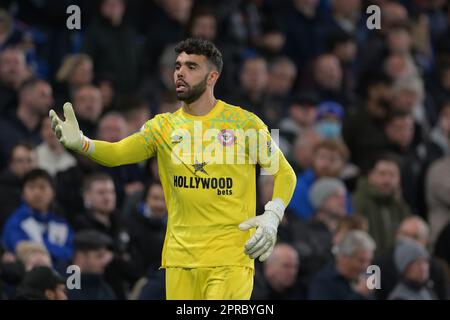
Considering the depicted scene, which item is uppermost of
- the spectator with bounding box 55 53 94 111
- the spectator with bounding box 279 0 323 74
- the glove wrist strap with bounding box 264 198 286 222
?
the spectator with bounding box 279 0 323 74

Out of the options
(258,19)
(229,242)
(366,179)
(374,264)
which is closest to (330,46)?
(258,19)

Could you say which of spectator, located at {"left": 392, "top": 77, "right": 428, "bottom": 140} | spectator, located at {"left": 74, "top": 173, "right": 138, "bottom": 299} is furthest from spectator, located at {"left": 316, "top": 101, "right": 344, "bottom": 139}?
spectator, located at {"left": 74, "top": 173, "right": 138, "bottom": 299}

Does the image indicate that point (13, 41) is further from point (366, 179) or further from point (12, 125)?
point (366, 179)

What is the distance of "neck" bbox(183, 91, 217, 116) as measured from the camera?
10.7 m

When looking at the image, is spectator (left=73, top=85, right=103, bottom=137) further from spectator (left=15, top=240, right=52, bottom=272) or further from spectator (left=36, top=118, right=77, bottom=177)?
spectator (left=15, top=240, right=52, bottom=272)

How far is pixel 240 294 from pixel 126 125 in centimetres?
579

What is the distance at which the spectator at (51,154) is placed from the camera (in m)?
15.3

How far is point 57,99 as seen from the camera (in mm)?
16312

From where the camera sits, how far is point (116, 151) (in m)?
10.6

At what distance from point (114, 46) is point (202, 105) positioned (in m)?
6.83

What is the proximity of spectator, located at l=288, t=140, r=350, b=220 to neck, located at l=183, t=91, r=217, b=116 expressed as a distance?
5287 millimetres

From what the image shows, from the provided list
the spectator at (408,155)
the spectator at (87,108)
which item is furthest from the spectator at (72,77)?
the spectator at (408,155)

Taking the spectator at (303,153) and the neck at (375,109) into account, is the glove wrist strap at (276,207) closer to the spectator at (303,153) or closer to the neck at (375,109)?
the spectator at (303,153)

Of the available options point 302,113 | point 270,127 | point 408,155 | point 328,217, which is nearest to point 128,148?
point 328,217
